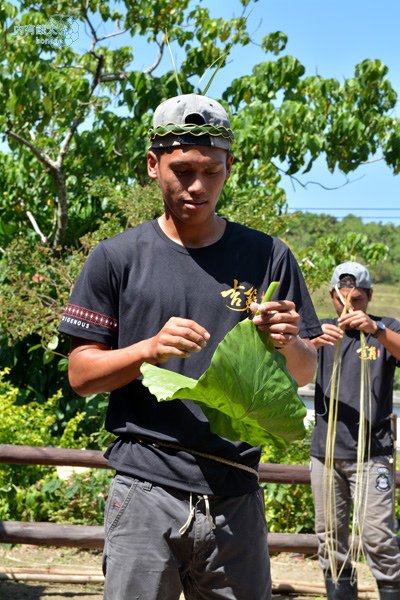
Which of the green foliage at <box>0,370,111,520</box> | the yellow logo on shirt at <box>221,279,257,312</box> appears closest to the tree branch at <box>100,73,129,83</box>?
the green foliage at <box>0,370,111,520</box>

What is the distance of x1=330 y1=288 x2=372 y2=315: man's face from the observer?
4984mm

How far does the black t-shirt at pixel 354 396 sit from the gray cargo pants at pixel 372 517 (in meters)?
0.09

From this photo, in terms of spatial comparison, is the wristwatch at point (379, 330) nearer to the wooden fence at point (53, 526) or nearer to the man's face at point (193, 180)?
the wooden fence at point (53, 526)

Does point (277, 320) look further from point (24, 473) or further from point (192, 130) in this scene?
point (24, 473)

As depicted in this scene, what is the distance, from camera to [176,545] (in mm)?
2211

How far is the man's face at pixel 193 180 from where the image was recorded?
2.24 meters

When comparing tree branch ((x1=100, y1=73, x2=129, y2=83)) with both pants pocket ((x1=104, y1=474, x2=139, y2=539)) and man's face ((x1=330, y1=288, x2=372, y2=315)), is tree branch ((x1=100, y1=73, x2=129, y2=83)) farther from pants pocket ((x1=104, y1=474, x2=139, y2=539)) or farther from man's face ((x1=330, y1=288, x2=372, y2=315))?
pants pocket ((x1=104, y1=474, x2=139, y2=539))

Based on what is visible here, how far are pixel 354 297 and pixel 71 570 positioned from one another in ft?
8.02

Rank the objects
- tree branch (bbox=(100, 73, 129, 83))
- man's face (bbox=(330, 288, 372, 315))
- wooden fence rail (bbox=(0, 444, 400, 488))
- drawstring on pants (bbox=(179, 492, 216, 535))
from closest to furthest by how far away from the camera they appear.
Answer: drawstring on pants (bbox=(179, 492, 216, 535)) < man's face (bbox=(330, 288, 372, 315)) < wooden fence rail (bbox=(0, 444, 400, 488)) < tree branch (bbox=(100, 73, 129, 83))

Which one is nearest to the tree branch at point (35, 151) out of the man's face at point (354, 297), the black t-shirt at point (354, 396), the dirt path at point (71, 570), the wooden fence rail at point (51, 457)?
the wooden fence rail at point (51, 457)

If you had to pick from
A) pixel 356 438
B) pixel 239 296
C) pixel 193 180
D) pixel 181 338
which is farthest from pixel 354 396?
pixel 181 338

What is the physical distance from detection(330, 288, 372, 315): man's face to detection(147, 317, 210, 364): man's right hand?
3.07 metres

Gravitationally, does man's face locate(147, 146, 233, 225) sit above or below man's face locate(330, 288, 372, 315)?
below

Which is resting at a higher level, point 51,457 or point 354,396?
point 354,396
